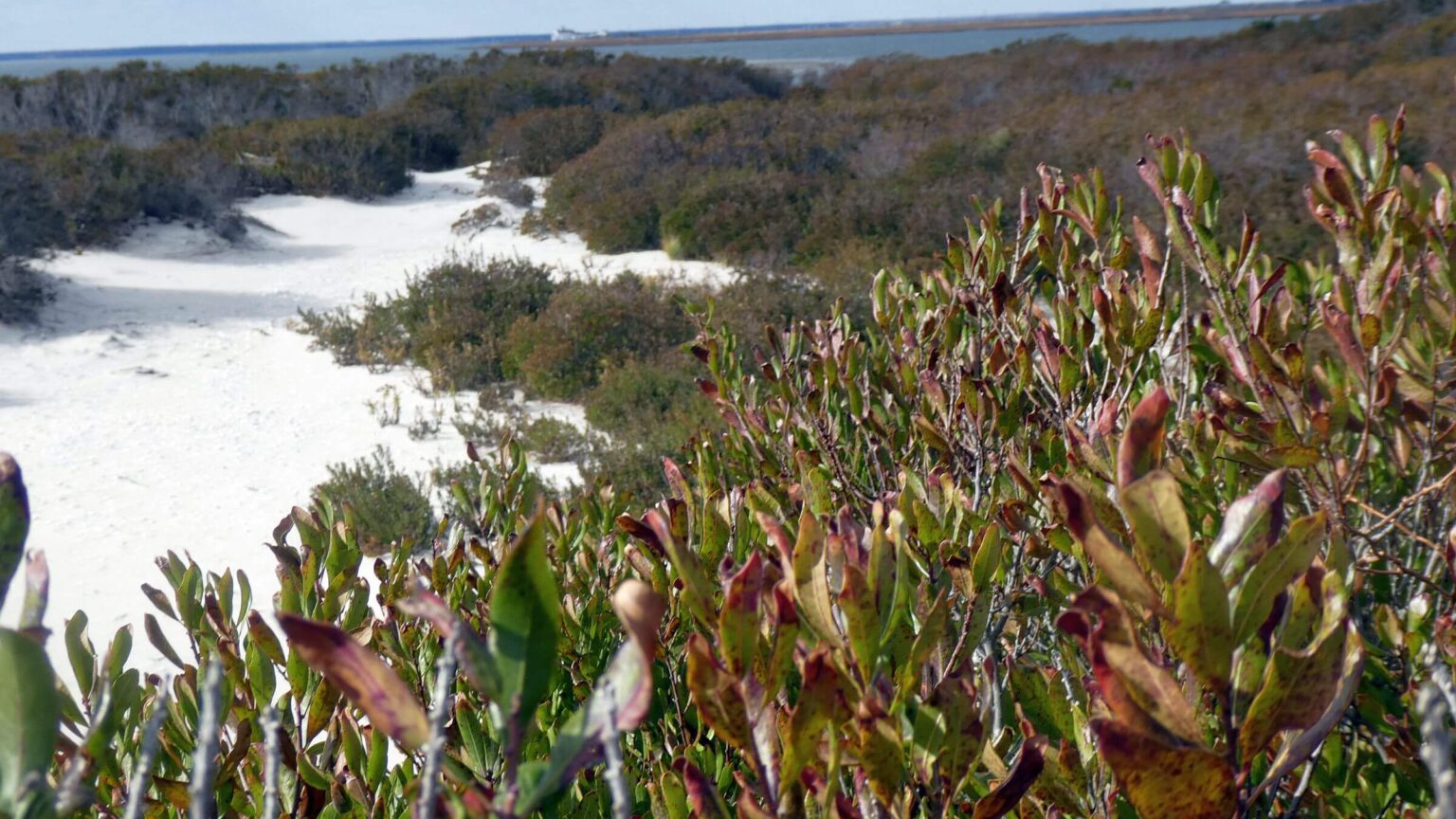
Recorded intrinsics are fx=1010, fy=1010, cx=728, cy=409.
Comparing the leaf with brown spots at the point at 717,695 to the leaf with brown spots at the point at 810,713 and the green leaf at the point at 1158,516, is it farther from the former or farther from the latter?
the green leaf at the point at 1158,516

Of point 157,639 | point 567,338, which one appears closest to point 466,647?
point 157,639

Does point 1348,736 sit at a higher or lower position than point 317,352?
higher

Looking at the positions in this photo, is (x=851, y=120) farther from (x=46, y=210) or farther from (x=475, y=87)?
(x=46, y=210)

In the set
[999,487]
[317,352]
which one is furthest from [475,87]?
[999,487]

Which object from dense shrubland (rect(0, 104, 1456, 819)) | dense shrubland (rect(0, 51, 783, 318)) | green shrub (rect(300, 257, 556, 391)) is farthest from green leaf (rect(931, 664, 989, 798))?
dense shrubland (rect(0, 51, 783, 318))

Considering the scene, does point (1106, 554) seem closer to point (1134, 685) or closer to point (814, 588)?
point (1134, 685)

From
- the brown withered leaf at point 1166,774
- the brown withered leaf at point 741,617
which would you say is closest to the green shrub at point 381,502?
the brown withered leaf at point 741,617
